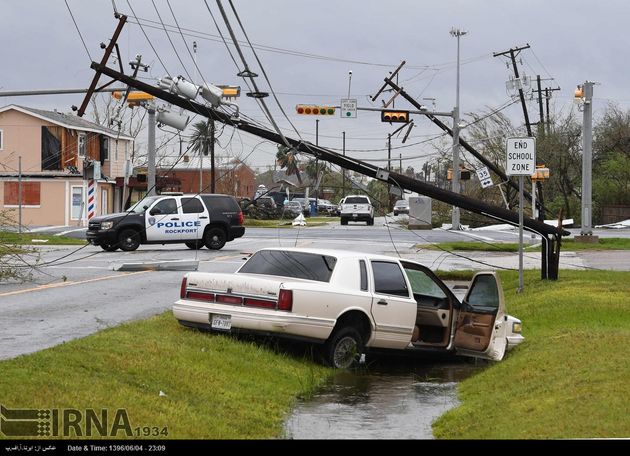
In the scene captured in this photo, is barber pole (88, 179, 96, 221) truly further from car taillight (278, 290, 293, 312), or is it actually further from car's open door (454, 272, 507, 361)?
car taillight (278, 290, 293, 312)

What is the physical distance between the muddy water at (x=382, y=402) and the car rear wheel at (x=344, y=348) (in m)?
0.18

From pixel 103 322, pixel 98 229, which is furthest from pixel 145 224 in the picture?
pixel 103 322

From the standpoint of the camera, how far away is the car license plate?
42.8ft

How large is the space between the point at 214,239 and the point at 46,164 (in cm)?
3380

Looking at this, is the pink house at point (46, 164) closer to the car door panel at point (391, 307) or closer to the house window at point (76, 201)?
the house window at point (76, 201)

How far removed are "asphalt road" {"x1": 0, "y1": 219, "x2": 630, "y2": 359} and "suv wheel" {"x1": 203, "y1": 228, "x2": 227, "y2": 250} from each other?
12.1 inches

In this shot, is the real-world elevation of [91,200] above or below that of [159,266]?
above

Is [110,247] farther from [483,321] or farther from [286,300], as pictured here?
[286,300]

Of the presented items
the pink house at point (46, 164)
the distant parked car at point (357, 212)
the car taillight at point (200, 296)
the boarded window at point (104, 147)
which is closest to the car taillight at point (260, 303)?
the car taillight at point (200, 296)

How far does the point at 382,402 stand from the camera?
1134 centimetres

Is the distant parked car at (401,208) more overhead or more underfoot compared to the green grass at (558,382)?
more overhead

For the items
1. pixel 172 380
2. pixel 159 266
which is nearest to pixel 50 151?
pixel 159 266

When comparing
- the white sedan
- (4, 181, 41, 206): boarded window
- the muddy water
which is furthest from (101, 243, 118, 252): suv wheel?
(4, 181, 41, 206): boarded window

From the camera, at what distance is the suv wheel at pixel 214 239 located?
3494 cm
